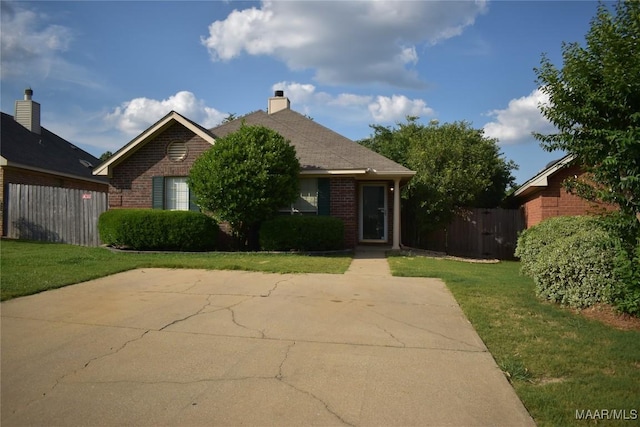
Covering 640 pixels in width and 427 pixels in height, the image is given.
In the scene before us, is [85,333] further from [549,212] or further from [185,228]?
[549,212]

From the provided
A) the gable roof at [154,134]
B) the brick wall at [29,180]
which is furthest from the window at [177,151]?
the brick wall at [29,180]

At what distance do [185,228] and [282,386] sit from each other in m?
9.94

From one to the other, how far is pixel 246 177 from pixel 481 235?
9.94 m

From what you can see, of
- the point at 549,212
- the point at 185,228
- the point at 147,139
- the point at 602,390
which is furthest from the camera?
the point at 147,139

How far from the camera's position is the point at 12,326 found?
5570 millimetres

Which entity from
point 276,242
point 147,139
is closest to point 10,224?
point 147,139

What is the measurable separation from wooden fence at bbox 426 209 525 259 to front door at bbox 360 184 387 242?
2.54m

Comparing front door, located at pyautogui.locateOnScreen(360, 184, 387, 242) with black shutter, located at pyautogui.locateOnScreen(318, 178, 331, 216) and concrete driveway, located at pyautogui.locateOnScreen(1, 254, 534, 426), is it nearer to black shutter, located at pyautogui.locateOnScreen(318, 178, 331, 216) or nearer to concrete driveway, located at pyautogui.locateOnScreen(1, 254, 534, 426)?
black shutter, located at pyautogui.locateOnScreen(318, 178, 331, 216)

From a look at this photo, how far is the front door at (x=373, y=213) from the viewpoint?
16.6m

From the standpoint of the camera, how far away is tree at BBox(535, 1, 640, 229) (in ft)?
20.2

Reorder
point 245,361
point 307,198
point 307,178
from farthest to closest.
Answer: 1. point 307,198
2. point 307,178
3. point 245,361

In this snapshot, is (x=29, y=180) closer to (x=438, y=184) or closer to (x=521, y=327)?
(x=438, y=184)

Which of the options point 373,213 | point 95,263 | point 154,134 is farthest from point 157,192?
point 373,213

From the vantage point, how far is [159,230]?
13.2 m
